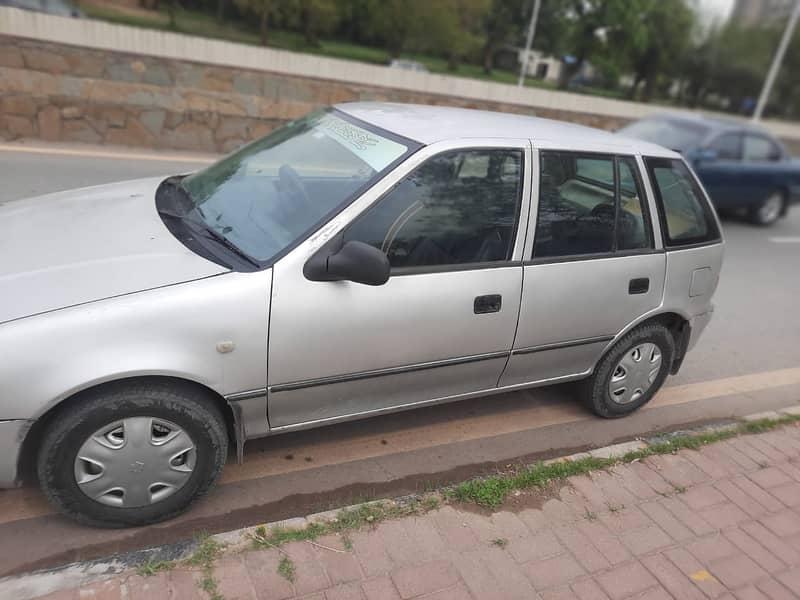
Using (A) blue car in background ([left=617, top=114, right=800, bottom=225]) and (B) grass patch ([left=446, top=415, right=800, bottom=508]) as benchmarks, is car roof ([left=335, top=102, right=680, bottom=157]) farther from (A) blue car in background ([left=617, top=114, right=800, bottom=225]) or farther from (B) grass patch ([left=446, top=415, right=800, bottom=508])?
(A) blue car in background ([left=617, top=114, right=800, bottom=225])

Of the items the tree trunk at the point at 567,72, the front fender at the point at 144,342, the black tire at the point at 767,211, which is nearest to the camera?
Result: the front fender at the point at 144,342

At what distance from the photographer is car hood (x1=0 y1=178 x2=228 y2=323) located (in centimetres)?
230

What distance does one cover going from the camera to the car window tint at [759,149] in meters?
10.0

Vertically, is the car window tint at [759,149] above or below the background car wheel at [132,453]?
above

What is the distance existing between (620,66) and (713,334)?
4419cm

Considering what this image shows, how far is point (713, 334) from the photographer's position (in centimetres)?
560

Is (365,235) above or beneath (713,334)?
above

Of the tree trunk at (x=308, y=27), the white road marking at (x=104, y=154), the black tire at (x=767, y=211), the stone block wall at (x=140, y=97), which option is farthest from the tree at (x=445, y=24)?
the white road marking at (x=104, y=154)

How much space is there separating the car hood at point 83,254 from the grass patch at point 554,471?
1.55 meters

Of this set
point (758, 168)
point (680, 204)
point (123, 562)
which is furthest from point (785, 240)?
point (123, 562)

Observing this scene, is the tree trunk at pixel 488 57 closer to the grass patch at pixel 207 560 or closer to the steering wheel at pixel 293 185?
the steering wheel at pixel 293 185

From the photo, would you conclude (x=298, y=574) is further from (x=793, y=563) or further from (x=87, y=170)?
(x=87, y=170)

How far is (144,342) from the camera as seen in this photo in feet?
7.49

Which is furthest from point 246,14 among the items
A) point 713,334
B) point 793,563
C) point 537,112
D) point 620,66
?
point 793,563
